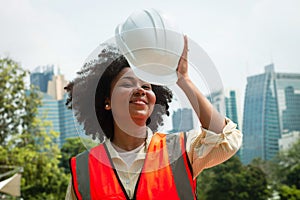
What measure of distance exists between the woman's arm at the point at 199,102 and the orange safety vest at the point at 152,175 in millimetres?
109

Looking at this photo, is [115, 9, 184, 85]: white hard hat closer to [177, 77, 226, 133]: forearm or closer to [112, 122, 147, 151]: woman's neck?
[177, 77, 226, 133]: forearm

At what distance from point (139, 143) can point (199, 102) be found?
252mm

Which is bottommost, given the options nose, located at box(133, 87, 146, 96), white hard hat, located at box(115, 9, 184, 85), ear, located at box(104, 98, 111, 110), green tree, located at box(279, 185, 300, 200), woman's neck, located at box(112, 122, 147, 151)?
green tree, located at box(279, 185, 300, 200)

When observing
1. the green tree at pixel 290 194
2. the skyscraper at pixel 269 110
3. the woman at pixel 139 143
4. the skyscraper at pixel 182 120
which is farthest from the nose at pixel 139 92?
the skyscraper at pixel 269 110

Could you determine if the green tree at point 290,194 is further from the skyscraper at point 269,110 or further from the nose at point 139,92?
the skyscraper at point 269,110

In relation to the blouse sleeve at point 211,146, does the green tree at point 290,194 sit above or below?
below

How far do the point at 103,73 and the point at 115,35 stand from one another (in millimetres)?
154

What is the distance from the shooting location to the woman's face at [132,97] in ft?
4.73

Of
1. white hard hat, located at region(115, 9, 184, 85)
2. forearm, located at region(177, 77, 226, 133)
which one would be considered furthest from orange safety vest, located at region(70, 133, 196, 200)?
white hard hat, located at region(115, 9, 184, 85)

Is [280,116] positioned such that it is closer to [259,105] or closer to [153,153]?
[259,105]

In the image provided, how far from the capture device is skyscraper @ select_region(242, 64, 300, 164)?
44.2 m

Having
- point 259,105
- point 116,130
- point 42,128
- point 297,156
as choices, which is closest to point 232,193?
point 297,156

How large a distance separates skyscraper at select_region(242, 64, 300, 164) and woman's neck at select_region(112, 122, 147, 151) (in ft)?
138

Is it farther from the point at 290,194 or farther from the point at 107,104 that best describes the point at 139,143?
the point at 290,194
